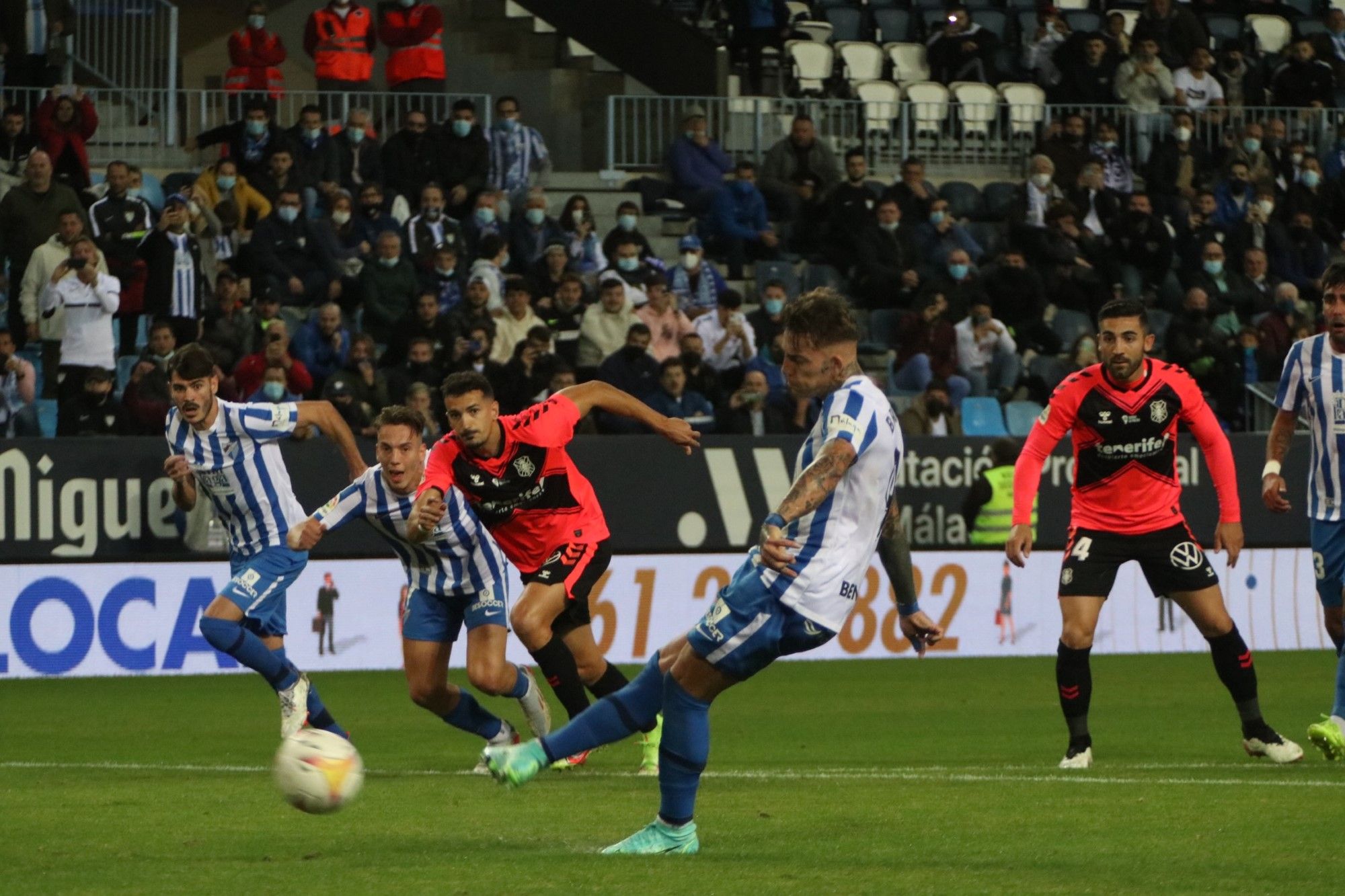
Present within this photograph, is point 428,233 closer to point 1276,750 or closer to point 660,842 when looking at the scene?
point 1276,750

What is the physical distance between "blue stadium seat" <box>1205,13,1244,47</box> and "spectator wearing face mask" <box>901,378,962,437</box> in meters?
10.7

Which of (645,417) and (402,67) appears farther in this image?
(402,67)

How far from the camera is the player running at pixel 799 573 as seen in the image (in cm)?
711

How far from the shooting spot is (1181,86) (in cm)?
2728

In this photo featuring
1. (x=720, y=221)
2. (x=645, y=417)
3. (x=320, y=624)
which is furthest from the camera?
(x=720, y=221)

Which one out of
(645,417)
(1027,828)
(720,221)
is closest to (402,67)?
(720,221)

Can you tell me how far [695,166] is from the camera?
2422cm

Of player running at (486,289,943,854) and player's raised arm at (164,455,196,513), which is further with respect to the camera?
player's raised arm at (164,455,196,513)

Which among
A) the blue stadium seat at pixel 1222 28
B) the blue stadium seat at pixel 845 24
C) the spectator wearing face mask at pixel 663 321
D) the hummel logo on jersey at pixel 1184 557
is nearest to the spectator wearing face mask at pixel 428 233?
the spectator wearing face mask at pixel 663 321

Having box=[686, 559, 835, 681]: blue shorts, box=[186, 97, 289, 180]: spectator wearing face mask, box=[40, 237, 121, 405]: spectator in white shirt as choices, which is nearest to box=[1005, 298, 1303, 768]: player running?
box=[686, 559, 835, 681]: blue shorts

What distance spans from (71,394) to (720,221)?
7.93 meters

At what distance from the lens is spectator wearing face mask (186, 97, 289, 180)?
21.2m

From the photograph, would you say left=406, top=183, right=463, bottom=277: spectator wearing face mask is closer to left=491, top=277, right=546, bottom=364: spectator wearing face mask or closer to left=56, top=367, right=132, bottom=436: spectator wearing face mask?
left=491, top=277, right=546, bottom=364: spectator wearing face mask

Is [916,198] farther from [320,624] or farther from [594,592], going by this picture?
[320,624]
